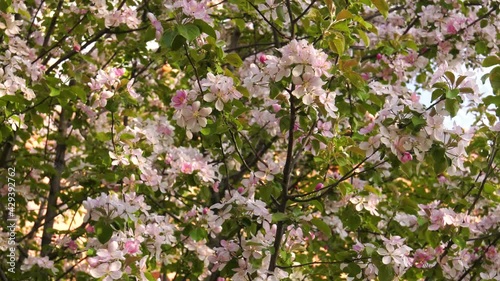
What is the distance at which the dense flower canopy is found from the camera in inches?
76.1

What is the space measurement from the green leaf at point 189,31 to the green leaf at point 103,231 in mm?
659

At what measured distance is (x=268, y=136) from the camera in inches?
118

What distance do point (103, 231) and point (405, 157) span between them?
0.95 meters

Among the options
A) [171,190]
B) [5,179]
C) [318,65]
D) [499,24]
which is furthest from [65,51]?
[499,24]

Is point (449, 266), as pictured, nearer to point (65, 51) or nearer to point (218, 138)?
point (218, 138)

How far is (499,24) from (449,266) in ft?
4.98

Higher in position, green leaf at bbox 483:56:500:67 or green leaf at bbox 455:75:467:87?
green leaf at bbox 483:56:500:67

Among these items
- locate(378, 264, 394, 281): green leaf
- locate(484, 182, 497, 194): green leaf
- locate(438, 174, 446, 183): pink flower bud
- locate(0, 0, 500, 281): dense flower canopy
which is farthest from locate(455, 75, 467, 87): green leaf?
locate(438, 174, 446, 183): pink flower bud

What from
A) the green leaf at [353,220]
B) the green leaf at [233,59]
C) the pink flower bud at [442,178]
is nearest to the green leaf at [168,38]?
the green leaf at [233,59]

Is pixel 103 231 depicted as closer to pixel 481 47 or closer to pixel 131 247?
pixel 131 247

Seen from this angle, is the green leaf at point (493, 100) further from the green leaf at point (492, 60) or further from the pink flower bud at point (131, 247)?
the pink flower bud at point (131, 247)

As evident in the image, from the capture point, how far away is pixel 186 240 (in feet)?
9.38

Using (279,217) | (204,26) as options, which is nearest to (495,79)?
(279,217)

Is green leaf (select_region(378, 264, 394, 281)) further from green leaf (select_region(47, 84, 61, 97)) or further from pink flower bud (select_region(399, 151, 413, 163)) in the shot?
green leaf (select_region(47, 84, 61, 97))
